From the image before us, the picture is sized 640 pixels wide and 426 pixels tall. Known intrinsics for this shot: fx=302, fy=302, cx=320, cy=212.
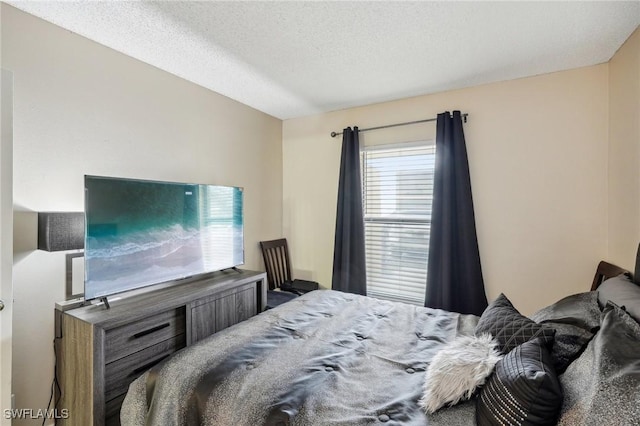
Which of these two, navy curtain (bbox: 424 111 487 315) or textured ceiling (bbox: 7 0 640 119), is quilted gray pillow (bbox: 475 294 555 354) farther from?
textured ceiling (bbox: 7 0 640 119)

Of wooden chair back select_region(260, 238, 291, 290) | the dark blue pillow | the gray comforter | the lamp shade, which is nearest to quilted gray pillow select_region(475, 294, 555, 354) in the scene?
the dark blue pillow

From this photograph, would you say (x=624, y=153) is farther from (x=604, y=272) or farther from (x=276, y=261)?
(x=276, y=261)

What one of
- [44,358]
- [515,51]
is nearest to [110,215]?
[44,358]

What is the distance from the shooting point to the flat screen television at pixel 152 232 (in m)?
1.83

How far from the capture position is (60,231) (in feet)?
5.84

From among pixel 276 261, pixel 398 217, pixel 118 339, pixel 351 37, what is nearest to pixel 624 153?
pixel 398 217

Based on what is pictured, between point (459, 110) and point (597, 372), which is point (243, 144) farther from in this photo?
point (597, 372)

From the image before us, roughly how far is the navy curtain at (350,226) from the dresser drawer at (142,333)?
1.83 metres

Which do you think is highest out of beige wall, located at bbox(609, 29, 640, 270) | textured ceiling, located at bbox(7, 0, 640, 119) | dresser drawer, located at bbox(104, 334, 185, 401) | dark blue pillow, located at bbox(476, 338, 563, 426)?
textured ceiling, located at bbox(7, 0, 640, 119)

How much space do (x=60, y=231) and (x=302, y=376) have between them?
1.64 meters

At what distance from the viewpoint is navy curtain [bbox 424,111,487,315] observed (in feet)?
9.41

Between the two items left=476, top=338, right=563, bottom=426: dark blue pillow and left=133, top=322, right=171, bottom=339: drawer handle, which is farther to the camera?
left=133, top=322, right=171, bottom=339: drawer handle

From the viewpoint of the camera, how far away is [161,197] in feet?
7.25

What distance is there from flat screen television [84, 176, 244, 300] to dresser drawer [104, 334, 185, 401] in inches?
16.4
